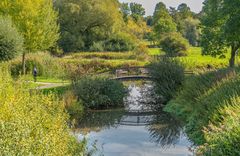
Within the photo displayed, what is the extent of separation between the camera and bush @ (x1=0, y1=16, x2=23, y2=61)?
82.0 ft

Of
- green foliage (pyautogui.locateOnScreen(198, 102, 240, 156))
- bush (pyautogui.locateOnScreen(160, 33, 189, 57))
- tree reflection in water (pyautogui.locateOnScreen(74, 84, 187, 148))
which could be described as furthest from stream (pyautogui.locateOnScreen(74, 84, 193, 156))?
bush (pyautogui.locateOnScreen(160, 33, 189, 57))

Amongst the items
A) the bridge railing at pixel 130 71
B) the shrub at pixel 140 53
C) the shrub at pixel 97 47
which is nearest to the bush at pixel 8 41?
the bridge railing at pixel 130 71

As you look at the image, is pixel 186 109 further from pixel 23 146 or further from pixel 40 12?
pixel 40 12

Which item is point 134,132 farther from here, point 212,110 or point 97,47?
point 97,47

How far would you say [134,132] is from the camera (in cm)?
1662

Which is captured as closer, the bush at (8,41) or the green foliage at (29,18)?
the bush at (8,41)

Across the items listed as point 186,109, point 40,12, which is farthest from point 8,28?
point 186,109

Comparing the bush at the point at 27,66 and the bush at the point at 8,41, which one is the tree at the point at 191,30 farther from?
the bush at the point at 8,41

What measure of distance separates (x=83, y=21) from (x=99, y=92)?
2708 cm

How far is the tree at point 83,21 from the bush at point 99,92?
25619 millimetres

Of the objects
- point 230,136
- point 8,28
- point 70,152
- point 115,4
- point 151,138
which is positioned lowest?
point 151,138

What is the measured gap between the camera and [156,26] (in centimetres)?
6303

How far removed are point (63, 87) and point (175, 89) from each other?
6442 millimetres

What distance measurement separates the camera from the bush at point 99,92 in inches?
802
